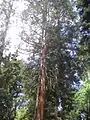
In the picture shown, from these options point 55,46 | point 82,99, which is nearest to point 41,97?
point 55,46

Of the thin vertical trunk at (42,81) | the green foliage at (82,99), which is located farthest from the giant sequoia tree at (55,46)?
the green foliage at (82,99)

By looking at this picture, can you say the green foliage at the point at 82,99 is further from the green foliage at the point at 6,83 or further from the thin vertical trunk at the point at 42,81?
the thin vertical trunk at the point at 42,81

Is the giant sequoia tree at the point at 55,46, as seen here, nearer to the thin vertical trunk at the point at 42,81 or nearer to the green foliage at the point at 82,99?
the thin vertical trunk at the point at 42,81

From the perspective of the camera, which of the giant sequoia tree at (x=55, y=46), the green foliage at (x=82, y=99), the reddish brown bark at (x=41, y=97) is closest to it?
the reddish brown bark at (x=41, y=97)

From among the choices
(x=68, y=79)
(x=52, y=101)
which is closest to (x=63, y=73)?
(x=68, y=79)

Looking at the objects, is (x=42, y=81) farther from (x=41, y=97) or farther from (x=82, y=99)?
(x=82, y=99)

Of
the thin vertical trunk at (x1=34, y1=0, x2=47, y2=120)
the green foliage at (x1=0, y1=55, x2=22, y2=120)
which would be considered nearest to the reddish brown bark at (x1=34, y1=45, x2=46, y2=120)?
the thin vertical trunk at (x1=34, y1=0, x2=47, y2=120)

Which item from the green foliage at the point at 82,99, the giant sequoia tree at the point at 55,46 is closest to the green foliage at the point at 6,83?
the giant sequoia tree at the point at 55,46

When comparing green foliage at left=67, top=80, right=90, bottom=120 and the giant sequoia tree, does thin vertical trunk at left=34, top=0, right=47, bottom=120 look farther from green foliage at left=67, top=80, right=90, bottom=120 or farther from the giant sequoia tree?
green foliage at left=67, top=80, right=90, bottom=120

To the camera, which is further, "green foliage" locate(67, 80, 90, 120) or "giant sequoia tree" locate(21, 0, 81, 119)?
"green foliage" locate(67, 80, 90, 120)

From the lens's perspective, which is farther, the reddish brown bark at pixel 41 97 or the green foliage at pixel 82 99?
the green foliage at pixel 82 99

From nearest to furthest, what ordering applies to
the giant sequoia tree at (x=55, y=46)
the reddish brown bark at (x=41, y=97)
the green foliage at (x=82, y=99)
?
the reddish brown bark at (x=41, y=97) < the giant sequoia tree at (x=55, y=46) < the green foliage at (x=82, y=99)

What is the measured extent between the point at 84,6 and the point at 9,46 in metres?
10.8

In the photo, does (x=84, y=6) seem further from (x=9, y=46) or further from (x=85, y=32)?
(x=9, y=46)
